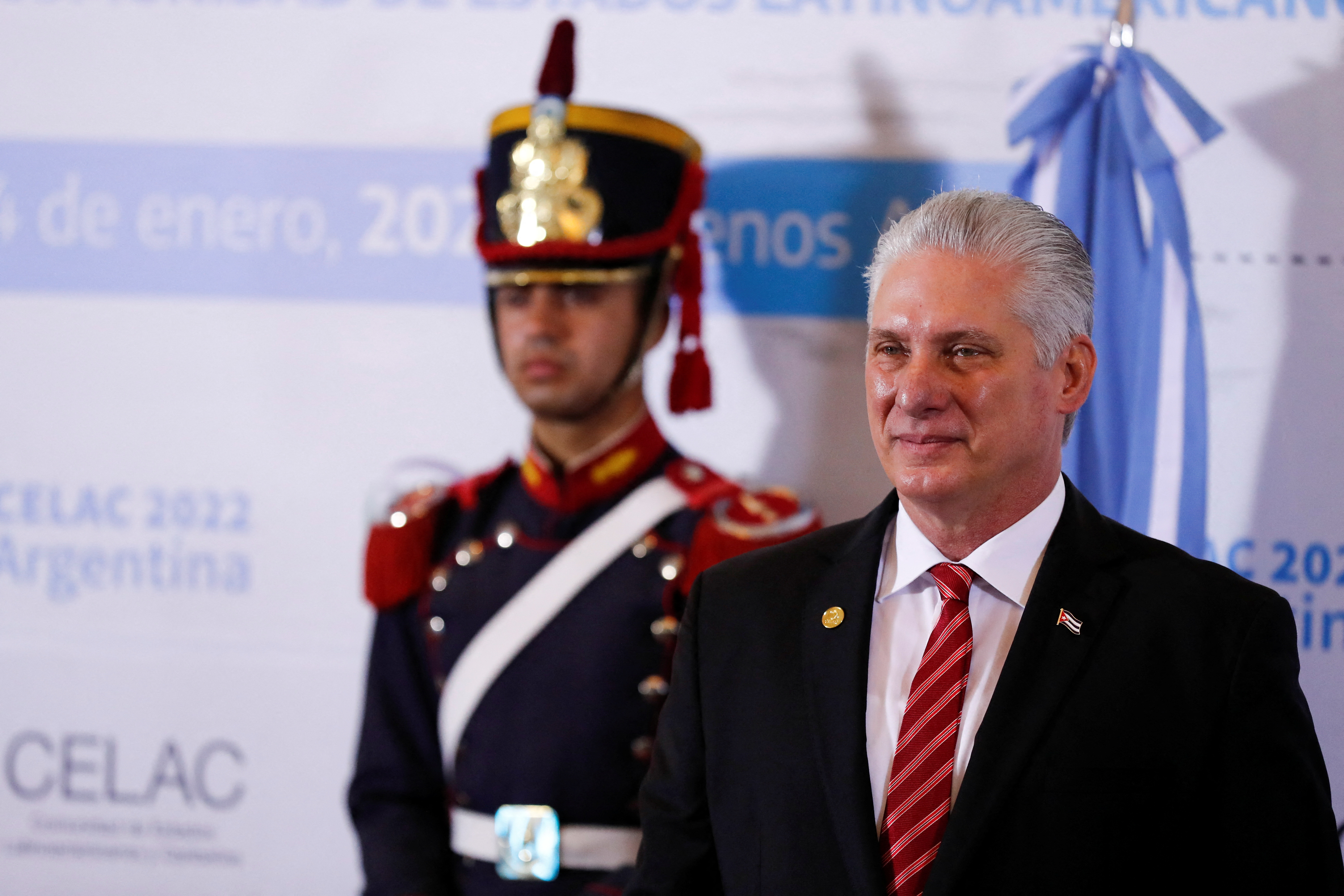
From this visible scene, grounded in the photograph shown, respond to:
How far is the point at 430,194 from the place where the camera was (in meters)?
2.21

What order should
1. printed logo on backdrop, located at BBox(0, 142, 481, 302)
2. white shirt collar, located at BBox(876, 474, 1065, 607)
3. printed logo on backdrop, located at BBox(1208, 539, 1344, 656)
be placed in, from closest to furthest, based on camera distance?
white shirt collar, located at BBox(876, 474, 1065, 607), printed logo on backdrop, located at BBox(1208, 539, 1344, 656), printed logo on backdrop, located at BBox(0, 142, 481, 302)

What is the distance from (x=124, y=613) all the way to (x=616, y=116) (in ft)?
4.14

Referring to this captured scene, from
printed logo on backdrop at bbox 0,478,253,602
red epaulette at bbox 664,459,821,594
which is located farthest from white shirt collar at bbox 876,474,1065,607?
printed logo on backdrop at bbox 0,478,253,602

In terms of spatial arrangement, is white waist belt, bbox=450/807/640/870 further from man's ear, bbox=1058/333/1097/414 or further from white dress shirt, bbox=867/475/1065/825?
man's ear, bbox=1058/333/1097/414

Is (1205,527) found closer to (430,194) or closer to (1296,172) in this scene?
(1296,172)

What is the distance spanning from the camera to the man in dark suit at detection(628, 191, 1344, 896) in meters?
1.05

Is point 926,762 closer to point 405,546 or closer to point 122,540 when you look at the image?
point 405,546

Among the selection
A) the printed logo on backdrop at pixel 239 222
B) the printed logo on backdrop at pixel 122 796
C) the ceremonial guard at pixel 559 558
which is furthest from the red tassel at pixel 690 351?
the printed logo on backdrop at pixel 122 796

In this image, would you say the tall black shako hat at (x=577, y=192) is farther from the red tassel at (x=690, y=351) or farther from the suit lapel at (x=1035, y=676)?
the suit lapel at (x=1035, y=676)

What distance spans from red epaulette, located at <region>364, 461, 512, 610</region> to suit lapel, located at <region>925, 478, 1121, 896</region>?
102 cm

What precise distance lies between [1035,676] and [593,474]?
0.89 meters

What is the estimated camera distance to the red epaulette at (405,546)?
6.19ft

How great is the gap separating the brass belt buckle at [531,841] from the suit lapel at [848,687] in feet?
2.26

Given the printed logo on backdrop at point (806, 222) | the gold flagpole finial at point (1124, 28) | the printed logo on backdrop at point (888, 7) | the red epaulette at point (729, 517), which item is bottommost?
the red epaulette at point (729, 517)
